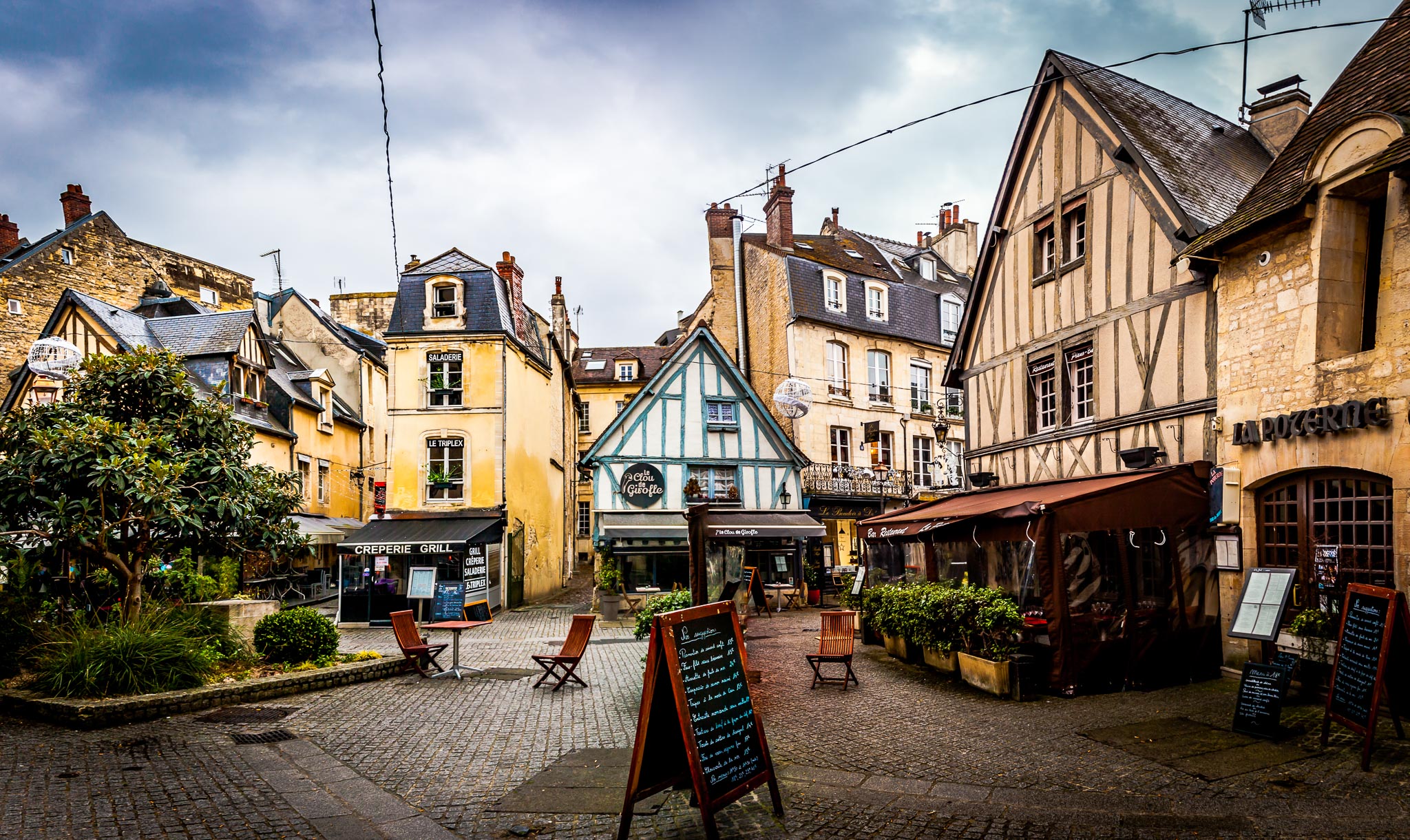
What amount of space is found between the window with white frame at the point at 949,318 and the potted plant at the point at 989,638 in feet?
58.9

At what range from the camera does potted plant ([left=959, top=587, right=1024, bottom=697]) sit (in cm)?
842

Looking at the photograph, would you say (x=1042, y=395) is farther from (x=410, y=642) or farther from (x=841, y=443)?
(x=841, y=443)

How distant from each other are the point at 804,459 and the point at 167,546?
45.5 feet

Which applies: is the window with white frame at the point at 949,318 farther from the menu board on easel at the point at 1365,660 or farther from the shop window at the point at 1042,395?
the menu board on easel at the point at 1365,660

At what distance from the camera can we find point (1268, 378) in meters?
8.61

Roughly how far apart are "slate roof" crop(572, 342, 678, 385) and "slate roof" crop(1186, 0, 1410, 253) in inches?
981

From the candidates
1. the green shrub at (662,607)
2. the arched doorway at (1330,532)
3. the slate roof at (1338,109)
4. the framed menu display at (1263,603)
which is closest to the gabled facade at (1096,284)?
the slate roof at (1338,109)

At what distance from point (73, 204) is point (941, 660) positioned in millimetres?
29782

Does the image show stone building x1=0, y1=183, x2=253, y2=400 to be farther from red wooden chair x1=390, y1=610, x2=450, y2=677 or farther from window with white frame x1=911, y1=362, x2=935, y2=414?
window with white frame x1=911, y1=362, x2=935, y2=414

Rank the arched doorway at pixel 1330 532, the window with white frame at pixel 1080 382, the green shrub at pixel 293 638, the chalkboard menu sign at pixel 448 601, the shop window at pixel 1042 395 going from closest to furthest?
the arched doorway at pixel 1330 532
the green shrub at pixel 293 638
the window with white frame at pixel 1080 382
the shop window at pixel 1042 395
the chalkboard menu sign at pixel 448 601

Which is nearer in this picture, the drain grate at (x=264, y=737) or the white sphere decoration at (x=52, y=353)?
the drain grate at (x=264, y=737)

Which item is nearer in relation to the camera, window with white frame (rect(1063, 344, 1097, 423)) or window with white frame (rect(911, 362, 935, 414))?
window with white frame (rect(1063, 344, 1097, 423))

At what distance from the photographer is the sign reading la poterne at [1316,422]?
7.43 meters

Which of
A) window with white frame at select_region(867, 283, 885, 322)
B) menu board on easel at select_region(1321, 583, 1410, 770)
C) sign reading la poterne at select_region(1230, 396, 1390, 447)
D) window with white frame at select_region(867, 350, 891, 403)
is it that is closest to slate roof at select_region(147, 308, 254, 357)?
window with white frame at select_region(867, 350, 891, 403)
